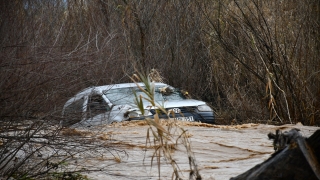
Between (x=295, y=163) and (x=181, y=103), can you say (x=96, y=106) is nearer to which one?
(x=295, y=163)

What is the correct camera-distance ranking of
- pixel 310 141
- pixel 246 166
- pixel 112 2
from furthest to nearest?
pixel 112 2 < pixel 246 166 < pixel 310 141

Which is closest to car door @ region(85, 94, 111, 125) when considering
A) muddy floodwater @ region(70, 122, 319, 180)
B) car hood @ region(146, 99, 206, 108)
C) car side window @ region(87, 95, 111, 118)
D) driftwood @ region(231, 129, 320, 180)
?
car side window @ region(87, 95, 111, 118)

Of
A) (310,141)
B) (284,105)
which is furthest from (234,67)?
(310,141)

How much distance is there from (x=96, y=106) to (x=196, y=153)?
186cm

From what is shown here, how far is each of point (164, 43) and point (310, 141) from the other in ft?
48.0

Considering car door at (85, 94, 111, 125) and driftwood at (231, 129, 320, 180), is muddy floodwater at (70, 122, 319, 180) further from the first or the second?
driftwood at (231, 129, 320, 180)

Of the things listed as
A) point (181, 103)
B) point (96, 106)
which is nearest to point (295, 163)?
point (96, 106)

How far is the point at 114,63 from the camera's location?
23.6 ft

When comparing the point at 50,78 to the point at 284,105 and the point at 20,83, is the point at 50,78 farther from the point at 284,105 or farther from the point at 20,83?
the point at 284,105

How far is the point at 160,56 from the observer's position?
17672 mm

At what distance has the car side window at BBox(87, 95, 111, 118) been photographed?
21.5 feet

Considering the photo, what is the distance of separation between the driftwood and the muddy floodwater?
223cm

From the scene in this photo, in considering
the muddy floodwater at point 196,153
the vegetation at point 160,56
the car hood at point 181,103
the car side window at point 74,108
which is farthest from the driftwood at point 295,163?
the car hood at point 181,103

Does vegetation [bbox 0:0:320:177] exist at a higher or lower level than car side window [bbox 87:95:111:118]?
higher
